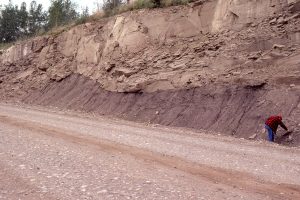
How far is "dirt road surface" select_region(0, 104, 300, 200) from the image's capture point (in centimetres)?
632

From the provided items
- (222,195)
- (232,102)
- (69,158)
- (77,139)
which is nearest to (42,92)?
(232,102)

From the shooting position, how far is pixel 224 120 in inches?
648

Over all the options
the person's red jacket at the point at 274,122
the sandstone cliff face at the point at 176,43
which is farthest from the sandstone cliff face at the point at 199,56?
the person's red jacket at the point at 274,122

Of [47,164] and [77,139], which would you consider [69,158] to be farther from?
[77,139]

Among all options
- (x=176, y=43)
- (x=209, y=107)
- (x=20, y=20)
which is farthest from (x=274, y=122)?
(x=20, y=20)

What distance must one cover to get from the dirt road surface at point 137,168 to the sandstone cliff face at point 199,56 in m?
4.77

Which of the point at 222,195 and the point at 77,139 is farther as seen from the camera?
the point at 77,139

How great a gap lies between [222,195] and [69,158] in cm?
374

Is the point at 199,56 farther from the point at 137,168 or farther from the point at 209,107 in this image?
the point at 137,168

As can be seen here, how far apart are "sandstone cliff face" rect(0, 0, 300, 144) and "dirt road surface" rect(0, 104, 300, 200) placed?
15.7 feet

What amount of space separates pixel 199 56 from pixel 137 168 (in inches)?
535

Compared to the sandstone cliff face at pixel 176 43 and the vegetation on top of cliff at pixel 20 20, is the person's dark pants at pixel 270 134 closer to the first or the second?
the sandstone cliff face at pixel 176 43

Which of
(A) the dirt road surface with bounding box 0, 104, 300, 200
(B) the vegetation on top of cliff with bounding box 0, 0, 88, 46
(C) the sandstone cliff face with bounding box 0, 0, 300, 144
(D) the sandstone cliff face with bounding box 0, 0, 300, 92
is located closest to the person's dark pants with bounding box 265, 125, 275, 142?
(C) the sandstone cliff face with bounding box 0, 0, 300, 144

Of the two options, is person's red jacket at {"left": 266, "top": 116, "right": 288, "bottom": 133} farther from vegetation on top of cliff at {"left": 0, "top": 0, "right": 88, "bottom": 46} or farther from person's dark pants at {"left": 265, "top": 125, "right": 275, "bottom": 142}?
vegetation on top of cliff at {"left": 0, "top": 0, "right": 88, "bottom": 46}
